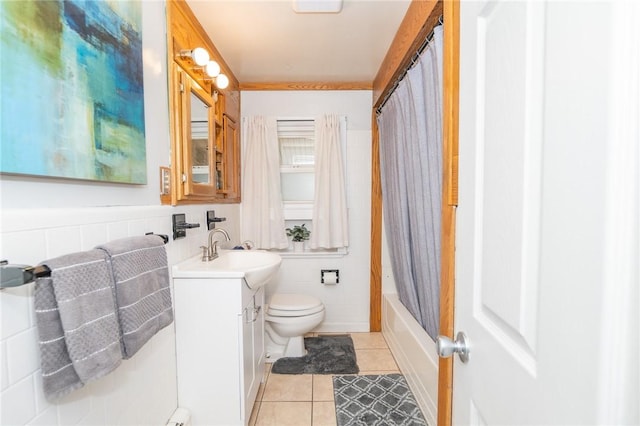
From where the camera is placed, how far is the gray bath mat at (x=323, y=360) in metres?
2.05

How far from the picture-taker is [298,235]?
271 cm

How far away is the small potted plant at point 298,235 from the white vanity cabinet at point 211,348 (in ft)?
4.29

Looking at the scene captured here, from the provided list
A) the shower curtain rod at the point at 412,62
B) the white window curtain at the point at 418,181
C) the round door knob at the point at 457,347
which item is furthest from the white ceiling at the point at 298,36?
the round door knob at the point at 457,347

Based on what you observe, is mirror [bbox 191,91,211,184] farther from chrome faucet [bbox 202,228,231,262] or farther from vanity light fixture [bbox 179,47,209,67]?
chrome faucet [bbox 202,228,231,262]

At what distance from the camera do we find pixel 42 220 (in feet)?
2.42

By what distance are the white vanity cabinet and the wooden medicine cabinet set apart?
1.63ft

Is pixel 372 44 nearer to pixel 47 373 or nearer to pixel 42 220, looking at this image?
pixel 42 220

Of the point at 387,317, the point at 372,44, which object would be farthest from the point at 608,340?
the point at 387,317

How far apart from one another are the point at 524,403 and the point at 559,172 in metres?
0.36

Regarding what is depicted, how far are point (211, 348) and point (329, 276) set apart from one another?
139cm

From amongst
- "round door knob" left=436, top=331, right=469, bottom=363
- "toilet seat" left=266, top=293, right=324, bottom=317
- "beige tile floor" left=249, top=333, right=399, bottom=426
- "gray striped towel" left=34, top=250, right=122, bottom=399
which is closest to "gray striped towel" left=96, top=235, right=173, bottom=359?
"gray striped towel" left=34, top=250, right=122, bottom=399

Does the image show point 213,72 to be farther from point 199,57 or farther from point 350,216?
point 350,216

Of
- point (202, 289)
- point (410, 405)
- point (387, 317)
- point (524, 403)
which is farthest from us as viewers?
point (387, 317)

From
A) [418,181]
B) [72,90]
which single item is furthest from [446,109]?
[72,90]
